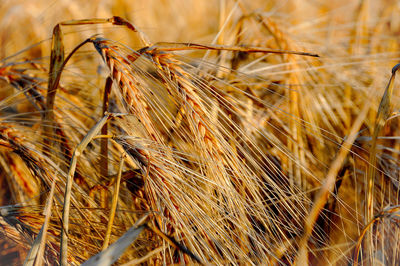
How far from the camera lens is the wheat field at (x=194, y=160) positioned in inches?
21.6

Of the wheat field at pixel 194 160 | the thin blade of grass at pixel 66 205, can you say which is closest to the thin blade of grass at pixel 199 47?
the wheat field at pixel 194 160

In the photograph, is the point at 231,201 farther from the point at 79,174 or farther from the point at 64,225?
the point at 79,174

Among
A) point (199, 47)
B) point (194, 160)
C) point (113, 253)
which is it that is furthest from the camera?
point (194, 160)

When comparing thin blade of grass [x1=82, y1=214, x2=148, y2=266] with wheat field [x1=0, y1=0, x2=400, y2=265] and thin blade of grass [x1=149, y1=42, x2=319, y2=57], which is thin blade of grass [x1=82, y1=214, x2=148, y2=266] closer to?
wheat field [x1=0, y1=0, x2=400, y2=265]

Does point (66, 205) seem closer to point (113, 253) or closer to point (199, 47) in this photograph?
point (113, 253)

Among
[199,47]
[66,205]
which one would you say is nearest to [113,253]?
[66,205]

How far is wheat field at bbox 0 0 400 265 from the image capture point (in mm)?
548

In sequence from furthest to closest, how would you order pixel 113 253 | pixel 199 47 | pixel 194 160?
pixel 194 160 → pixel 199 47 → pixel 113 253

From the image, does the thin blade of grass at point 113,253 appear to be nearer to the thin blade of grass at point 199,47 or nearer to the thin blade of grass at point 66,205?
the thin blade of grass at point 66,205

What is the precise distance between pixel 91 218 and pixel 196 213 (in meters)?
0.24

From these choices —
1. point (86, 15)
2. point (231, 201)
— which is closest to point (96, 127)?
point (231, 201)

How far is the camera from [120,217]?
756 millimetres

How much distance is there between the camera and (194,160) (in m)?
0.78

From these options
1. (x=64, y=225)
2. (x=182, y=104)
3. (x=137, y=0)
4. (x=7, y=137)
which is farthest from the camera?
(x=137, y=0)
